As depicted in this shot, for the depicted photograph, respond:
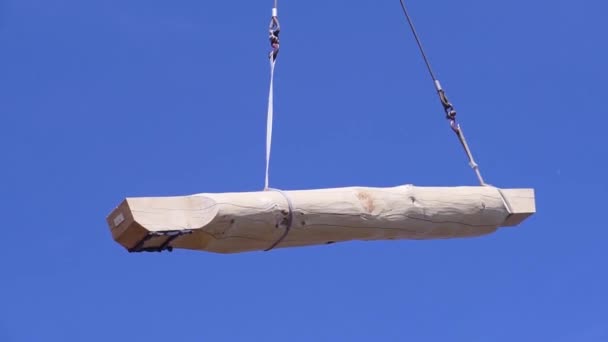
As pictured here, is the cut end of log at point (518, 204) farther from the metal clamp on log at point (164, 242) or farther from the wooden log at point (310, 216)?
the metal clamp on log at point (164, 242)

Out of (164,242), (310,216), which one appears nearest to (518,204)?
(310,216)

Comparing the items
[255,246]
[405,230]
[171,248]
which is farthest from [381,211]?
[171,248]

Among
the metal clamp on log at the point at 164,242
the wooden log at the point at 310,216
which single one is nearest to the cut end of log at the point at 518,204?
the wooden log at the point at 310,216

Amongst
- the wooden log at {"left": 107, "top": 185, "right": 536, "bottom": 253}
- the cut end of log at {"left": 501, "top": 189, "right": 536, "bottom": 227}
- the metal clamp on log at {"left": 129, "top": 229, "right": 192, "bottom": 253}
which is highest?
the cut end of log at {"left": 501, "top": 189, "right": 536, "bottom": 227}

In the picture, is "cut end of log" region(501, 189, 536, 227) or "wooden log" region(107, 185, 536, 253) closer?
"wooden log" region(107, 185, 536, 253)

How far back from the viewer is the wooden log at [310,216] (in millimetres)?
5395

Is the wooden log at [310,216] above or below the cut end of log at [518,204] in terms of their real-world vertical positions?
below

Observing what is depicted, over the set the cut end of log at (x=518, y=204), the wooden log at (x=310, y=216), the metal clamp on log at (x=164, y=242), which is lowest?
the metal clamp on log at (x=164, y=242)

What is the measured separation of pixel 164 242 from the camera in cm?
547

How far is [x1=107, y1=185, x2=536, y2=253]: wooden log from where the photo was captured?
5.39 metres

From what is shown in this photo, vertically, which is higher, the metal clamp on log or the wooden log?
the wooden log

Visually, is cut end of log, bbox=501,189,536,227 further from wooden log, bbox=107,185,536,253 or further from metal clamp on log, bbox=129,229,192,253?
metal clamp on log, bbox=129,229,192,253

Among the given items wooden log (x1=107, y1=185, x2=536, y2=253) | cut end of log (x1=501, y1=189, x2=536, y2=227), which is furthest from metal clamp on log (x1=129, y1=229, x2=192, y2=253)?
cut end of log (x1=501, y1=189, x2=536, y2=227)

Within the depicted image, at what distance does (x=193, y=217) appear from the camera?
18.0ft
